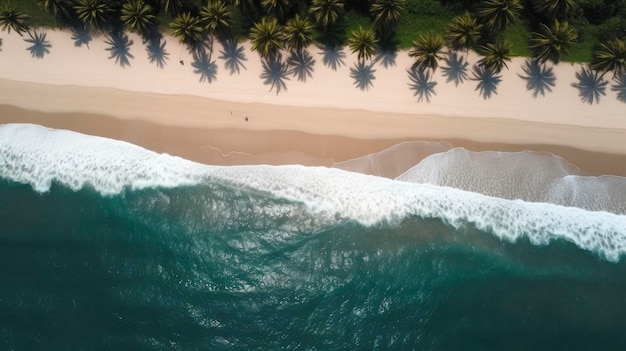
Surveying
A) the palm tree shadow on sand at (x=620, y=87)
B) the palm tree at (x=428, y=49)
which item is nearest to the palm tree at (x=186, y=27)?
the palm tree at (x=428, y=49)

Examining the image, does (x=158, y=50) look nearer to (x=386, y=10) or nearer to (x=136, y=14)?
(x=136, y=14)

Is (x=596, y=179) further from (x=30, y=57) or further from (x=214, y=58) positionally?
(x=30, y=57)

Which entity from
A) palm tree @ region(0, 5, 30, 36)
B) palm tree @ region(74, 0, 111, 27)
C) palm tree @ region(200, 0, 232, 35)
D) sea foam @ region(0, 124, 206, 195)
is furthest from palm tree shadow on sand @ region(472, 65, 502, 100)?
palm tree @ region(0, 5, 30, 36)

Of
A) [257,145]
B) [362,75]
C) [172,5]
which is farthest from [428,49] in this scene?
[172,5]

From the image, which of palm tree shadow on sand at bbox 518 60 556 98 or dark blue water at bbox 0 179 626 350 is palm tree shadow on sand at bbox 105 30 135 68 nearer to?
dark blue water at bbox 0 179 626 350

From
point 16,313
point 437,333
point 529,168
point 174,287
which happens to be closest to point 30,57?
point 16,313

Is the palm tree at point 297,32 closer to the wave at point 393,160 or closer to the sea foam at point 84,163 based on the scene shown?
the wave at point 393,160

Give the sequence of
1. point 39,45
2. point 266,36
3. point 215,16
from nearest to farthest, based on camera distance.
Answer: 1. point 266,36
2. point 215,16
3. point 39,45
